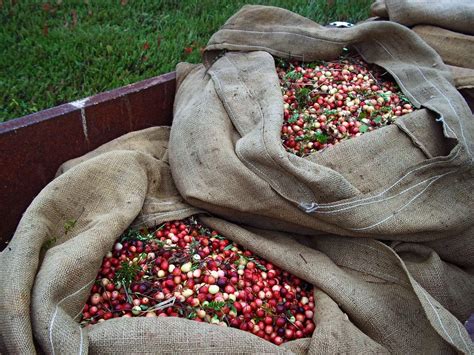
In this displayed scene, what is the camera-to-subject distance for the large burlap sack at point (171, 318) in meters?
1.58

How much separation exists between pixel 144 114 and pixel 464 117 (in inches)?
64.2

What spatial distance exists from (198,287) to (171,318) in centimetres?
25

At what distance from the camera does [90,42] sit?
360cm

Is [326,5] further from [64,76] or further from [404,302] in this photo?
[404,302]

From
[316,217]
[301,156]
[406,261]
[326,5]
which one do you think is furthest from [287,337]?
[326,5]

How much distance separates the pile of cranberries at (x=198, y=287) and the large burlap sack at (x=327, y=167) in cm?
20

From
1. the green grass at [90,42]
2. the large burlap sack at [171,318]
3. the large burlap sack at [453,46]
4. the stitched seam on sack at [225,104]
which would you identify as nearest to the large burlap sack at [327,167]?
the stitched seam on sack at [225,104]

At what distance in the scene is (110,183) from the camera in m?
2.13

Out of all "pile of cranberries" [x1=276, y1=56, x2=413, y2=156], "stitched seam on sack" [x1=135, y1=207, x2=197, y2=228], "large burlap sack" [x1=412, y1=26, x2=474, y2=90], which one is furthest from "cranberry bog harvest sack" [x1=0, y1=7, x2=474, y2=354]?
"large burlap sack" [x1=412, y1=26, x2=474, y2=90]

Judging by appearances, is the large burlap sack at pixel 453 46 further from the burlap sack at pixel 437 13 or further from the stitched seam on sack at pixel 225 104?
the stitched seam on sack at pixel 225 104

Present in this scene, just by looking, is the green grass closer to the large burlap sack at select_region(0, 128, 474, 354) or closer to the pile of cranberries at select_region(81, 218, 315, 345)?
the large burlap sack at select_region(0, 128, 474, 354)

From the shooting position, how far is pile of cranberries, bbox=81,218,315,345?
182cm

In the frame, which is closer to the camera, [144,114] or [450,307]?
[450,307]

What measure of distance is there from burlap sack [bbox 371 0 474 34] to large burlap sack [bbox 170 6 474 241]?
2.68 ft
